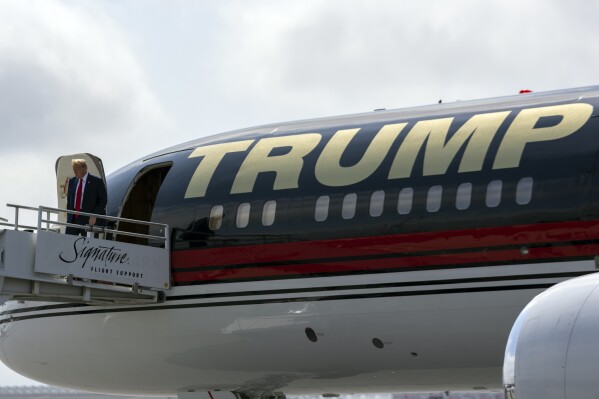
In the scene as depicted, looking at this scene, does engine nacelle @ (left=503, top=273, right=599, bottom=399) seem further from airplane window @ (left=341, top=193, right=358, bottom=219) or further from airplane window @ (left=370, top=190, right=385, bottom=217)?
airplane window @ (left=341, top=193, right=358, bottom=219)

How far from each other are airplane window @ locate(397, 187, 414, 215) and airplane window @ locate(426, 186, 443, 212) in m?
0.29

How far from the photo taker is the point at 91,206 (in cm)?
2019

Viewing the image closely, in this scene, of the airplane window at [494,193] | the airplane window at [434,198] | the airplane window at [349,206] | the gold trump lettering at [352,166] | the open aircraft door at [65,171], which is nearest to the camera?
the airplane window at [494,193]

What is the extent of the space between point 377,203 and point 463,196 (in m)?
1.40

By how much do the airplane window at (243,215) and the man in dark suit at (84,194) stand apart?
2.47 meters

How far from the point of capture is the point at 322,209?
18562 mm

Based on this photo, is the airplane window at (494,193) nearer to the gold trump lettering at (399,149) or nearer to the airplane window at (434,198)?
the gold trump lettering at (399,149)

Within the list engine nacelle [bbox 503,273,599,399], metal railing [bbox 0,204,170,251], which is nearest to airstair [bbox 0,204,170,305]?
metal railing [bbox 0,204,170,251]

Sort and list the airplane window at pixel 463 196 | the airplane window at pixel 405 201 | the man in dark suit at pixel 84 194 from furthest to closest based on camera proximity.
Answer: the man in dark suit at pixel 84 194, the airplane window at pixel 405 201, the airplane window at pixel 463 196

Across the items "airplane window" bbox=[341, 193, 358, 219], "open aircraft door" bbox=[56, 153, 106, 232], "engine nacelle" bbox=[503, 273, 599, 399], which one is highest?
Result: "open aircraft door" bbox=[56, 153, 106, 232]

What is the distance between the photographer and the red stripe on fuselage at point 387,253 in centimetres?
1641

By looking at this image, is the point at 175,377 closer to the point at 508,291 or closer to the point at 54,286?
the point at 54,286

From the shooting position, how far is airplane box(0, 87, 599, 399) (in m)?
16.8

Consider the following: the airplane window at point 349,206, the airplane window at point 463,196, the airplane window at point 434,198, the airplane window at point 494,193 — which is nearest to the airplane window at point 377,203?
the airplane window at point 349,206
